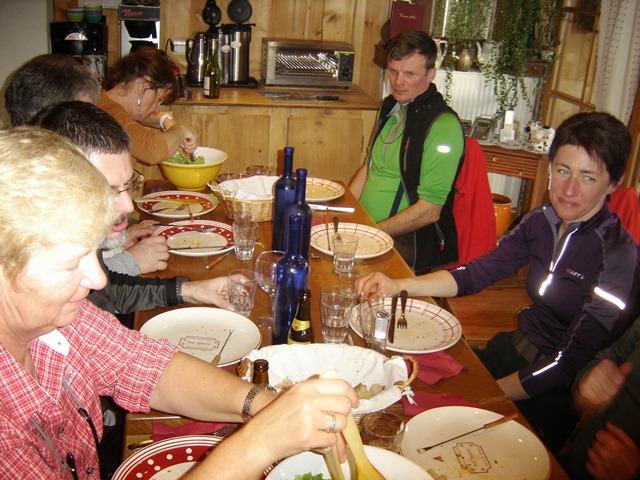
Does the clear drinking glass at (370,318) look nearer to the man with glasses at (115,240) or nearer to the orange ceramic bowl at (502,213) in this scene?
the man with glasses at (115,240)

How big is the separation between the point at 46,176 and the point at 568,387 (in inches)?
63.9

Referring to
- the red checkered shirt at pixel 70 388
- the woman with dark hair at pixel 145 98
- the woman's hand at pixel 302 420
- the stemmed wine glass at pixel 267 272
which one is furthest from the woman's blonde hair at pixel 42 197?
the woman with dark hair at pixel 145 98

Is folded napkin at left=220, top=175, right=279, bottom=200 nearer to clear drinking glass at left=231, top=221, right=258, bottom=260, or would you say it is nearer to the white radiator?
clear drinking glass at left=231, top=221, right=258, bottom=260

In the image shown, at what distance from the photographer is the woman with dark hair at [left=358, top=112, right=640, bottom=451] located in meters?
1.80

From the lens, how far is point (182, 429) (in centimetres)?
134

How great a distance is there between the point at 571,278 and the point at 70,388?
1447 mm

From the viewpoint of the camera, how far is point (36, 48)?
4117 millimetres

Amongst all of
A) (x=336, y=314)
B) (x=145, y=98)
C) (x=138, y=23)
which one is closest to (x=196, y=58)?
(x=138, y=23)

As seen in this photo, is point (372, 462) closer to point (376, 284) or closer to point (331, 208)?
point (376, 284)

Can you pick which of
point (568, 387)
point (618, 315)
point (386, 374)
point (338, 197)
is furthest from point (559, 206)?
point (338, 197)

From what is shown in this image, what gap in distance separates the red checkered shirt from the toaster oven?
3.21 meters

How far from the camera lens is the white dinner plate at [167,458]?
1202 millimetres

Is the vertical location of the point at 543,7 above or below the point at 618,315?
above

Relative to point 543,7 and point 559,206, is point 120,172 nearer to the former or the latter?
point 559,206
